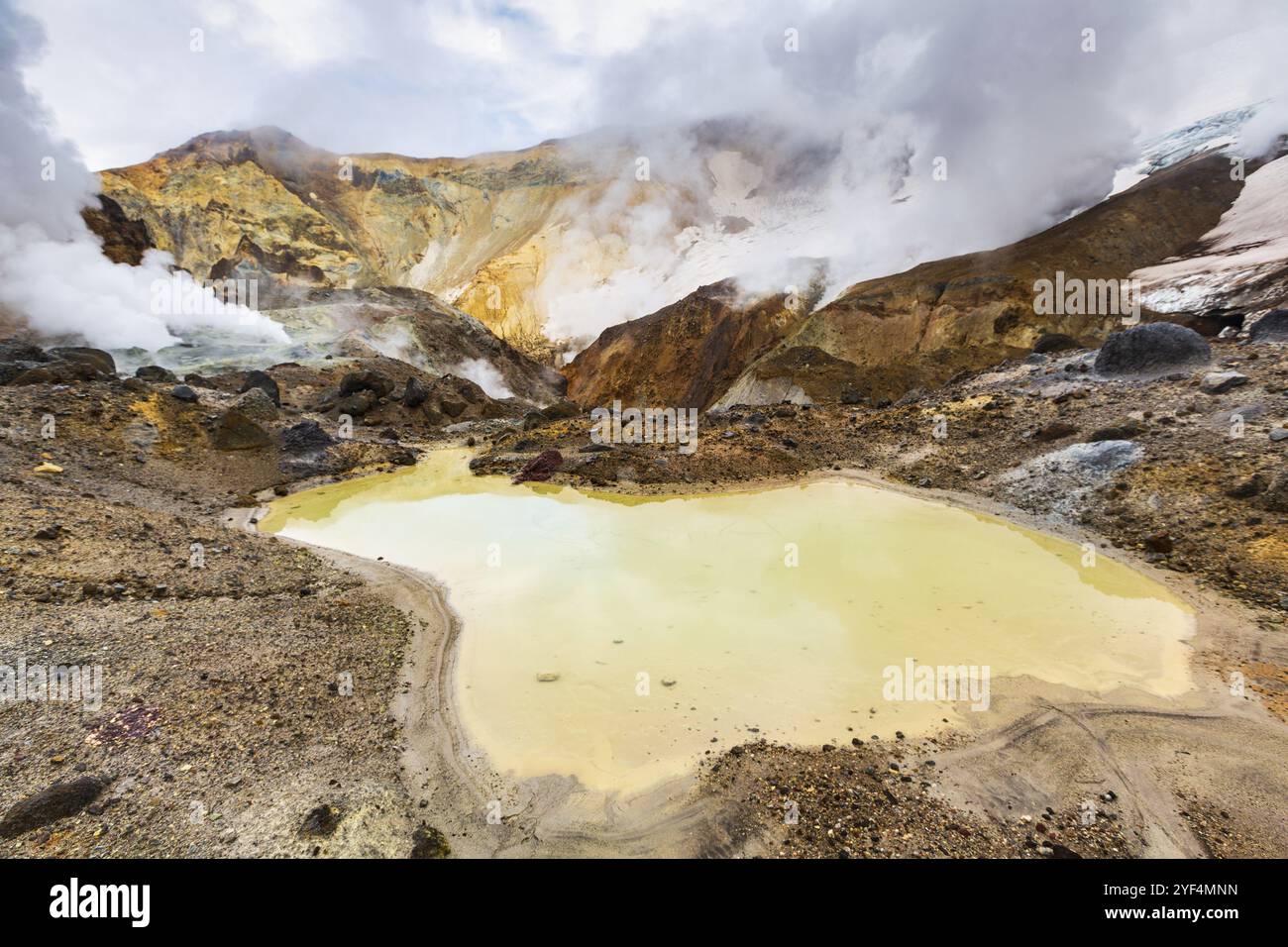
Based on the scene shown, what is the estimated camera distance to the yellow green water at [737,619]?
6531 mm

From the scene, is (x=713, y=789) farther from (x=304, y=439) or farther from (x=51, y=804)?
(x=304, y=439)

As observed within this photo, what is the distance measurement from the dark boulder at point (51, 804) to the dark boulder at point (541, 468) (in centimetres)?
1452

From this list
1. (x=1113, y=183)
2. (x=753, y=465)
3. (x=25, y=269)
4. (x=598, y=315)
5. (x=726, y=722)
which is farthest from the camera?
(x=598, y=315)

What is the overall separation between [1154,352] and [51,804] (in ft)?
79.8

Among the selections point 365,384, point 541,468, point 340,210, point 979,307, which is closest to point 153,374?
point 365,384

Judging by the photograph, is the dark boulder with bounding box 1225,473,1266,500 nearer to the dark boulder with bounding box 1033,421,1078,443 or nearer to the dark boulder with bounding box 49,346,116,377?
the dark boulder with bounding box 1033,421,1078,443

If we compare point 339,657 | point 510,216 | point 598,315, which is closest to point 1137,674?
point 339,657

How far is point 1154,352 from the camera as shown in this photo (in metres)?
16.2

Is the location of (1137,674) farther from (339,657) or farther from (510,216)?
(510,216)

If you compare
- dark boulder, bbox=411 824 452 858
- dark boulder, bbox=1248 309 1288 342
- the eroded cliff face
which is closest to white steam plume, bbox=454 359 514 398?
the eroded cliff face

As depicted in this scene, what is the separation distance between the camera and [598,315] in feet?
227

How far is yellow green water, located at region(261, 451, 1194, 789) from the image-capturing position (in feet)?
21.4
